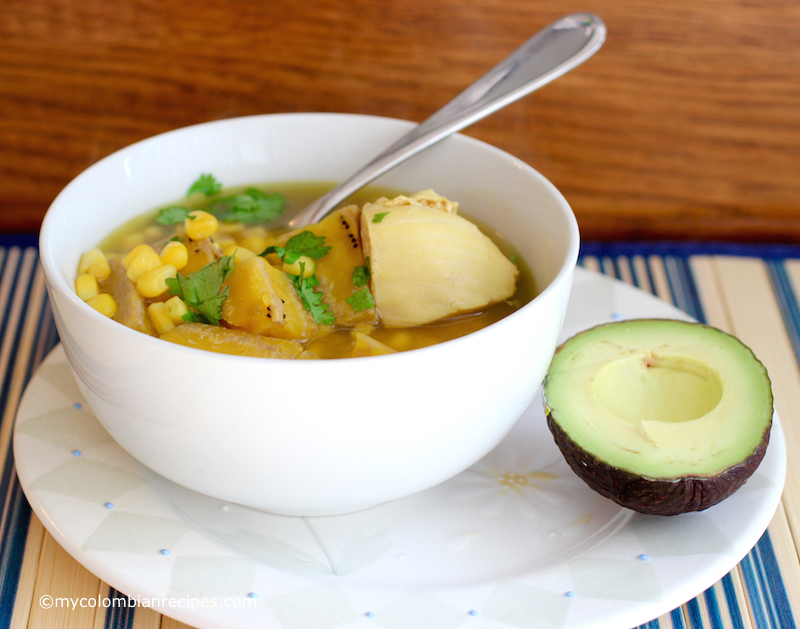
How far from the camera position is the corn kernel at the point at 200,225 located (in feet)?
5.99

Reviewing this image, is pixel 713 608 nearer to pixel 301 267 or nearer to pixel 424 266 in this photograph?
pixel 424 266

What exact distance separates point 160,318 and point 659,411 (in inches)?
41.1

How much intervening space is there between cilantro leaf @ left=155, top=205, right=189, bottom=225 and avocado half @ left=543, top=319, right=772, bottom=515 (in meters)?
0.98

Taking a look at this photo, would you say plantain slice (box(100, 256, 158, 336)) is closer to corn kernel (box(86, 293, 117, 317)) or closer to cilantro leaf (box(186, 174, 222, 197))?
corn kernel (box(86, 293, 117, 317))

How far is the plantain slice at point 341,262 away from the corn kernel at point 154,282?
288 millimetres

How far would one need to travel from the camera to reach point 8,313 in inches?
95.8

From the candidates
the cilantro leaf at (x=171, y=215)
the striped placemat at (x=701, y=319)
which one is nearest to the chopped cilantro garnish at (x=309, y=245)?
the cilantro leaf at (x=171, y=215)

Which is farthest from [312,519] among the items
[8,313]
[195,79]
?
[195,79]

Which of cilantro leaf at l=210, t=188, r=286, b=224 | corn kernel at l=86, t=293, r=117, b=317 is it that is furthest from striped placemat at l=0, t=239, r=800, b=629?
cilantro leaf at l=210, t=188, r=286, b=224

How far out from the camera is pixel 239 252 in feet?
5.73

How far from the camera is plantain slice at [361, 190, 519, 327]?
5.55ft

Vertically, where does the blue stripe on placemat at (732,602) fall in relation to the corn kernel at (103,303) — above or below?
below

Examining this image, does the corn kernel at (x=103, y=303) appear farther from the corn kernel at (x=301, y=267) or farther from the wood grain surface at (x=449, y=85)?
the wood grain surface at (x=449, y=85)

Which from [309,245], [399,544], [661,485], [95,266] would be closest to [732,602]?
[661,485]
